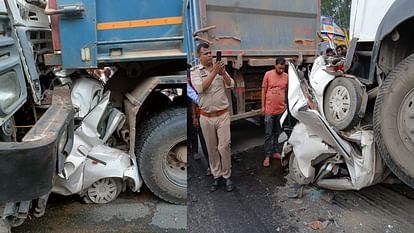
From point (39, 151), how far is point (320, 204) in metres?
2.36

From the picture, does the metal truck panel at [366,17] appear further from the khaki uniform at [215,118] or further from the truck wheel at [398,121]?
the khaki uniform at [215,118]

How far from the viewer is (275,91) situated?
4.54 m

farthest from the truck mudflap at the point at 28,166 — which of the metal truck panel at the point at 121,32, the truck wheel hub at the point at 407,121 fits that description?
the truck wheel hub at the point at 407,121

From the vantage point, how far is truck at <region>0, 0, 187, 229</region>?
10.7 feet

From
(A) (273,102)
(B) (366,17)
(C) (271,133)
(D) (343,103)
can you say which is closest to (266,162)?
(C) (271,133)

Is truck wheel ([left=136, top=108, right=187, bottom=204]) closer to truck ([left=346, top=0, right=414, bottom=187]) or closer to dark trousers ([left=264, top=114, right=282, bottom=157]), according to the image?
dark trousers ([left=264, top=114, right=282, bottom=157])

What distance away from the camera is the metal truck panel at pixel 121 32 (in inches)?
133

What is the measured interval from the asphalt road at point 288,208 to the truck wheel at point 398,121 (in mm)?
582

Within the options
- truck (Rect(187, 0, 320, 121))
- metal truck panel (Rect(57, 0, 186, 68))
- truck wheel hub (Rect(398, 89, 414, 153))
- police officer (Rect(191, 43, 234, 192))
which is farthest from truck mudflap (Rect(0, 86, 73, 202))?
truck wheel hub (Rect(398, 89, 414, 153))

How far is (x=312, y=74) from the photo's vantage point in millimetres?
3775

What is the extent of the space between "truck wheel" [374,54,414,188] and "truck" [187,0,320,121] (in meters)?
1.82

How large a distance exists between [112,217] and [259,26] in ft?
9.23

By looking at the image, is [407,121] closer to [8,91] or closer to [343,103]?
[343,103]

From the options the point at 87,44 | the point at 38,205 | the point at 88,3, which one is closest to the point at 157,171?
the point at 38,205
